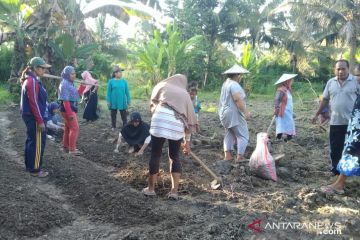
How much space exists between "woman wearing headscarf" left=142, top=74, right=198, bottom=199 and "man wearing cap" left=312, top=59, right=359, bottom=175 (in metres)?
1.86

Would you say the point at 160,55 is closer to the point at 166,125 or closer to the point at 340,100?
the point at 340,100

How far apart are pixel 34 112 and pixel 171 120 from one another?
69.1 inches

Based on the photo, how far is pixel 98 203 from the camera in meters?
4.16

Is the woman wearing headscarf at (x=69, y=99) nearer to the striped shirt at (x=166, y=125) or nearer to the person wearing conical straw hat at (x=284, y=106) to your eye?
the striped shirt at (x=166, y=125)

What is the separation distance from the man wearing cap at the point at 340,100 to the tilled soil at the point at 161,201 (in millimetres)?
522

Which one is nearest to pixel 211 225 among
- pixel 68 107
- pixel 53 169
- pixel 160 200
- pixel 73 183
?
pixel 160 200

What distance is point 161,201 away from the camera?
427cm

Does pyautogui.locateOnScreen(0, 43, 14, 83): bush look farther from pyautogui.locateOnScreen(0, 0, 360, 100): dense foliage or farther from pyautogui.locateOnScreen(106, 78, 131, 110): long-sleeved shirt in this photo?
pyautogui.locateOnScreen(106, 78, 131, 110): long-sleeved shirt

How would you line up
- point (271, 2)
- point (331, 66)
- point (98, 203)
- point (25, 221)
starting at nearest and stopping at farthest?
1. point (25, 221)
2. point (98, 203)
3. point (331, 66)
4. point (271, 2)

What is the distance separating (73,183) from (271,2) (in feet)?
72.7

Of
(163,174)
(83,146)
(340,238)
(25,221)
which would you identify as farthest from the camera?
(83,146)

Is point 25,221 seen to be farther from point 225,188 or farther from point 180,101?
point 225,188

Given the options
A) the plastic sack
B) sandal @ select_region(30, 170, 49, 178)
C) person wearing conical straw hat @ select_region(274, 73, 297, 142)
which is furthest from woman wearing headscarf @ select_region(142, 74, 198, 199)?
person wearing conical straw hat @ select_region(274, 73, 297, 142)

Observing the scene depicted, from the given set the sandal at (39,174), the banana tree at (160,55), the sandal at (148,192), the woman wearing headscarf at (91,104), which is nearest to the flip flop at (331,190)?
the sandal at (148,192)
